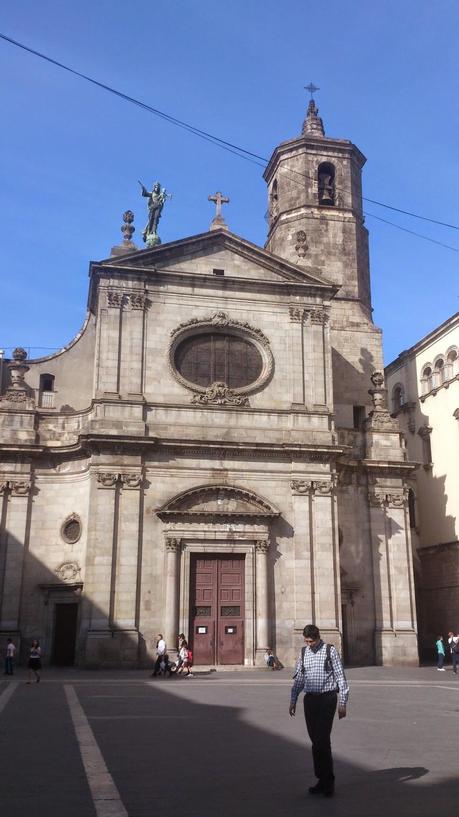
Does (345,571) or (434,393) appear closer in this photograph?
(345,571)

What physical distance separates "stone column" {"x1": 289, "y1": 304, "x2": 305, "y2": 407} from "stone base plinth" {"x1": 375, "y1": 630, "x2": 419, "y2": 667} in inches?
373

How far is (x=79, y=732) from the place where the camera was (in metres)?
12.6

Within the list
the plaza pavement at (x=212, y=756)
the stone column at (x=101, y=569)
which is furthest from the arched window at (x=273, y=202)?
the plaza pavement at (x=212, y=756)

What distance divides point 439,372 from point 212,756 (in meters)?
31.8

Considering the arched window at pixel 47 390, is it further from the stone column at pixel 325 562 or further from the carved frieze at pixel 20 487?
the stone column at pixel 325 562

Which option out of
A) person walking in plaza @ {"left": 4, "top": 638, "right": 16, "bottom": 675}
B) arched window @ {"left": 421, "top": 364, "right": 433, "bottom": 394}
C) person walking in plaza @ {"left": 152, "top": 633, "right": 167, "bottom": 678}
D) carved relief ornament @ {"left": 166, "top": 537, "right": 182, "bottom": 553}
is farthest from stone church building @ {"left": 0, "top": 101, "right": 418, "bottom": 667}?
arched window @ {"left": 421, "top": 364, "right": 433, "bottom": 394}

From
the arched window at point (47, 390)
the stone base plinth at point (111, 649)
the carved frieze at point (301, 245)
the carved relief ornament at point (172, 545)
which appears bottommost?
the stone base plinth at point (111, 649)

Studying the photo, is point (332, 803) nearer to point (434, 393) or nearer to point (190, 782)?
point (190, 782)

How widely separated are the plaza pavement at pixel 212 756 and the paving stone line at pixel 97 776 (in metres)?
0.01

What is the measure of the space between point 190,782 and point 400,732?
4.88 m

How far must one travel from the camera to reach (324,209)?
130 ft

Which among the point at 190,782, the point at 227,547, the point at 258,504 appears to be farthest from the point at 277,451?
the point at 190,782

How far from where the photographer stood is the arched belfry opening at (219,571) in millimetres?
28219

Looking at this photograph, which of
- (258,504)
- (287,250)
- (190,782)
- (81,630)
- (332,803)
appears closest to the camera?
(332,803)
